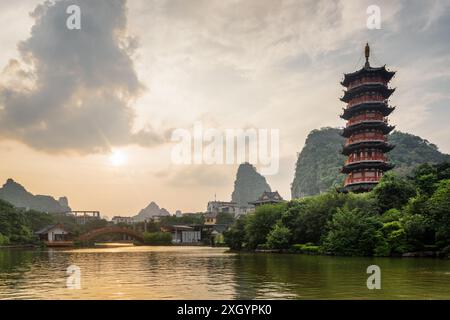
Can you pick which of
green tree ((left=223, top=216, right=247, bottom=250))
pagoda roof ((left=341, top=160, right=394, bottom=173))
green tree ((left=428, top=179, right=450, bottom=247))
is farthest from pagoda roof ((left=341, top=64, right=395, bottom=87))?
green tree ((left=428, top=179, right=450, bottom=247))

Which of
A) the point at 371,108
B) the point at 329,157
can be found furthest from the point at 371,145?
the point at 329,157

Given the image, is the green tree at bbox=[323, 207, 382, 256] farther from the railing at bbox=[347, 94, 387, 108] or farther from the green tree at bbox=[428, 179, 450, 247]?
the railing at bbox=[347, 94, 387, 108]

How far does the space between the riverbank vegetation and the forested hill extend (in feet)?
165

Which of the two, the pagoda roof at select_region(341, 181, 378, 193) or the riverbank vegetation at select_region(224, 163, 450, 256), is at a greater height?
the pagoda roof at select_region(341, 181, 378, 193)

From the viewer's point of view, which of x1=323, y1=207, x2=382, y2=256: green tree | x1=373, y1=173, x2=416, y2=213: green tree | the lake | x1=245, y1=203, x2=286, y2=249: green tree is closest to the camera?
the lake

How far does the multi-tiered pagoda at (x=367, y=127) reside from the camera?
50594mm

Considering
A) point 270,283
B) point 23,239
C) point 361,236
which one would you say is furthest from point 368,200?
point 23,239

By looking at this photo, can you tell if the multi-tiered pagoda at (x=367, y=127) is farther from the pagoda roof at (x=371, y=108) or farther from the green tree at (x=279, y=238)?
the green tree at (x=279, y=238)

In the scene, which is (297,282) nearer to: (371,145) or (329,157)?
(371,145)

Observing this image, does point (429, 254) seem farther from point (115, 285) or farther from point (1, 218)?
point (1, 218)

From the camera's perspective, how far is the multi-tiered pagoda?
5059cm

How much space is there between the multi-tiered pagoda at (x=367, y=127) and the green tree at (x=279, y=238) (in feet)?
42.9

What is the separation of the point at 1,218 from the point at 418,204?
187 ft

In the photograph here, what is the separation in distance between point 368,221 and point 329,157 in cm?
11311
